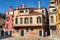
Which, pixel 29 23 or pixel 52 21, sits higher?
pixel 52 21

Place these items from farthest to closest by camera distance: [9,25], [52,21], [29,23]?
[9,25], [29,23], [52,21]

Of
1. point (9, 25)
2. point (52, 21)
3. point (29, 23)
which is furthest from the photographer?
point (9, 25)

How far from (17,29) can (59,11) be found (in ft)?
74.7

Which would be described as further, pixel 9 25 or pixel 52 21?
pixel 9 25

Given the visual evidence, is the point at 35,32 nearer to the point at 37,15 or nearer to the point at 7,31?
the point at 37,15

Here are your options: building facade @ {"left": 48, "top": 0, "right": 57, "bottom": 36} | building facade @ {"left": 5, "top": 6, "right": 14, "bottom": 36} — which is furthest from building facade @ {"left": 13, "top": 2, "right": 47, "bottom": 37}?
building facade @ {"left": 5, "top": 6, "right": 14, "bottom": 36}

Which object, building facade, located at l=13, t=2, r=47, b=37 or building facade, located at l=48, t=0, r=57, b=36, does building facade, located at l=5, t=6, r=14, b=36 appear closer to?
building facade, located at l=13, t=2, r=47, b=37

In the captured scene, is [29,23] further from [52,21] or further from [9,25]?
[9,25]

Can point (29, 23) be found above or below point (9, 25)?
above

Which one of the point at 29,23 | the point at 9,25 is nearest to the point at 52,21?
the point at 29,23

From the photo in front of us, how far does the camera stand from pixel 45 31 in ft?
184

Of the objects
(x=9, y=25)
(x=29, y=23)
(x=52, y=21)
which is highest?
(x=52, y=21)

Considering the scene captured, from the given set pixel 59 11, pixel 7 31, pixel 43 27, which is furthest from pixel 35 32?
pixel 59 11

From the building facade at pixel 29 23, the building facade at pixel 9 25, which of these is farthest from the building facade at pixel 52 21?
the building facade at pixel 9 25
